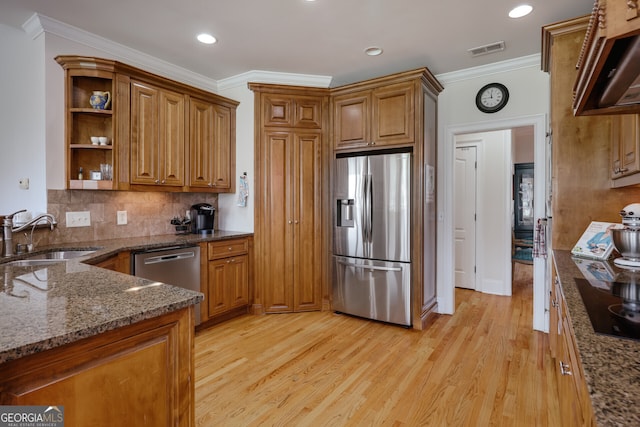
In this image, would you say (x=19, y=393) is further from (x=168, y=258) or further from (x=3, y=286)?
(x=168, y=258)

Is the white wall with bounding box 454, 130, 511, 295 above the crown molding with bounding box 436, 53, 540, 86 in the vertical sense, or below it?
below

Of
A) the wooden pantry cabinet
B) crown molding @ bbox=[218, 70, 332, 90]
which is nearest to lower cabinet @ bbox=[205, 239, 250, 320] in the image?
the wooden pantry cabinet

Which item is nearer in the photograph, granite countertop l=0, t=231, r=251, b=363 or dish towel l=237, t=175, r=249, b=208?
granite countertop l=0, t=231, r=251, b=363

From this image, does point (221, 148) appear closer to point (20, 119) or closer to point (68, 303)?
point (20, 119)

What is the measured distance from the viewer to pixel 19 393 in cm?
82

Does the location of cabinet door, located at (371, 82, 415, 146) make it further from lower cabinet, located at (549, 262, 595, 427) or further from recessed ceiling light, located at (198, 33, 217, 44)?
lower cabinet, located at (549, 262, 595, 427)

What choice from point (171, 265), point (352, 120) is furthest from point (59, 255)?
point (352, 120)

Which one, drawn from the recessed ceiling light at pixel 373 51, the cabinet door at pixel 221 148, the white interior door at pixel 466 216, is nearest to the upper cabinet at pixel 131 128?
the cabinet door at pixel 221 148

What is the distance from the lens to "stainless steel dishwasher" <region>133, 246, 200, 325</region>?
8.86 feet

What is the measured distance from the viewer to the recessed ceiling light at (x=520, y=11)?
2.40 meters

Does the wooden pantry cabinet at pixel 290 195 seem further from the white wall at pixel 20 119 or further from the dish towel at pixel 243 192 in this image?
the white wall at pixel 20 119

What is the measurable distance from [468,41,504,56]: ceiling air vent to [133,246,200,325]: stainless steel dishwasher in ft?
10.2

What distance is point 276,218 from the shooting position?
3.63m

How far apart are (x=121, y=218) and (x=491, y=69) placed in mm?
3873
